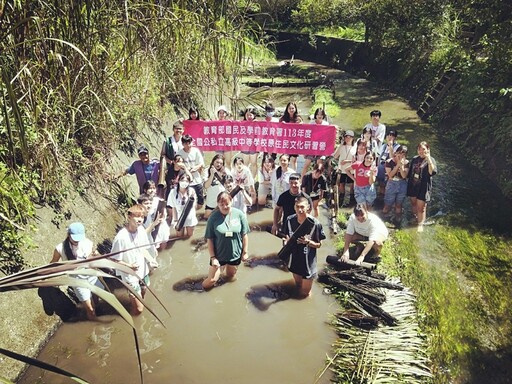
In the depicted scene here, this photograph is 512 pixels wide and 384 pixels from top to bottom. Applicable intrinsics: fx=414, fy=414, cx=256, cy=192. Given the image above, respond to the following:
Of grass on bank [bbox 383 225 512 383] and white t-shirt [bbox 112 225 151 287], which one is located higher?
white t-shirt [bbox 112 225 151 287]

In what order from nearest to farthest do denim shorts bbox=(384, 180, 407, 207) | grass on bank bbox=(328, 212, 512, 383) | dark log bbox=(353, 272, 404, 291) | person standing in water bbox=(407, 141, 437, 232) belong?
grass on bank bbox=(328, 212, 512, 383), dark log bbox=(353, 272, 404, 291), person standing in water bbox=(407, 141, 437, 232), denim shorts bbox=(384, 180, 407, 207)

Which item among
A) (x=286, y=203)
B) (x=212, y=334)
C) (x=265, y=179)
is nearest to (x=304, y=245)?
(x=286, y=203)

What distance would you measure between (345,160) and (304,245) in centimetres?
305

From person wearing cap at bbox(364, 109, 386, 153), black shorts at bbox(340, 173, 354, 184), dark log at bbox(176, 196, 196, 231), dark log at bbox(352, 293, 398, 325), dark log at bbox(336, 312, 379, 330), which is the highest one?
person wearing cap at bbox(364, 109, 386, 153)

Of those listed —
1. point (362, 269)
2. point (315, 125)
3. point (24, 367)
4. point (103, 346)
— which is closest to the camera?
point (24, 367)

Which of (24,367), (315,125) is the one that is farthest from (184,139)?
(24,367)

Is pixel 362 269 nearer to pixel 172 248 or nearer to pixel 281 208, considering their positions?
pixel 281 208

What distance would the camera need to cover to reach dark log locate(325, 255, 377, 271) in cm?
607

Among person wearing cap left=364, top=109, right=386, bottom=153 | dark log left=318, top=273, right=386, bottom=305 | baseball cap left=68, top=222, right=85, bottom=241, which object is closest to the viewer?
baseball cap left=68, top=222, right=85, bottom=241

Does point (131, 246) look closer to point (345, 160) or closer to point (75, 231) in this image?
point (75, 231)

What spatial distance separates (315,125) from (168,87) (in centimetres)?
413

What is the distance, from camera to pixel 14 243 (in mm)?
4812

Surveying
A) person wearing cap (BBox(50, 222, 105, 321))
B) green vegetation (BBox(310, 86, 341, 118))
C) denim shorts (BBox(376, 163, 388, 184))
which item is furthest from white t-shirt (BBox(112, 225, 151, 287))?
Answer: green vegetation (BBox(310, 86, 341, 118))

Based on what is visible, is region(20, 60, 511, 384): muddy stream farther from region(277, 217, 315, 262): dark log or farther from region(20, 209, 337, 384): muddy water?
region(277, 217, 315, 262): dark log
